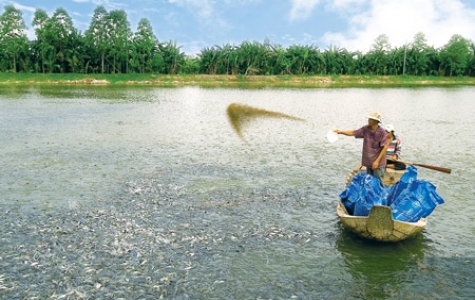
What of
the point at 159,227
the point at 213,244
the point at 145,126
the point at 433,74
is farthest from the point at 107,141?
the point at 433,74

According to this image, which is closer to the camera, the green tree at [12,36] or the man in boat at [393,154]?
the man in boat at [393,154]

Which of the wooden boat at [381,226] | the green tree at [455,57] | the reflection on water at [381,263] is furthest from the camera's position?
the green tree at [455,57]

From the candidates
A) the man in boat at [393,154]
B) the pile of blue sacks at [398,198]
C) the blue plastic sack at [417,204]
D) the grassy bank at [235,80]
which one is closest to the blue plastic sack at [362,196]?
the pile of blue sacks at [398,198]

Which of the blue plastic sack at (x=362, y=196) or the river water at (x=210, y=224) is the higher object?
the blue plastic sack at (x=362, y=196)

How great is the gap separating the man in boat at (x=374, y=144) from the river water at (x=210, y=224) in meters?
1.33

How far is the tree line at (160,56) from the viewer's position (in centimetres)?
7188

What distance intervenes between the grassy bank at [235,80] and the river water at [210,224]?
47.8m

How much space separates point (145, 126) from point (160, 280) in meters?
16.3

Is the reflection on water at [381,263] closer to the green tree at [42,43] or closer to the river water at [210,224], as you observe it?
the river water at [210,224]

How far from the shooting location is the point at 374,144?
350 inches

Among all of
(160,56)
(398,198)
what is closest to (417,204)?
(398,198)

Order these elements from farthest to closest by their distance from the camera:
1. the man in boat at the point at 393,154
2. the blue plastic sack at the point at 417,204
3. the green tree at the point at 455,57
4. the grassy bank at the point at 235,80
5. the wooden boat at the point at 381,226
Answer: the green tree at the point at 455,57
the grassy bank at the point at 235,80
the man in boat at the point at 393,154
the blue plastic sack at the point at 417,204
the wooden boat at the point at 381,226

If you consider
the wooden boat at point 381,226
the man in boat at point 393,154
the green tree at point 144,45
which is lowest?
the wooden boat at point 381,226

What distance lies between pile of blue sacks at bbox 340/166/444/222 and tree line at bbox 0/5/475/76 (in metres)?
66.5
